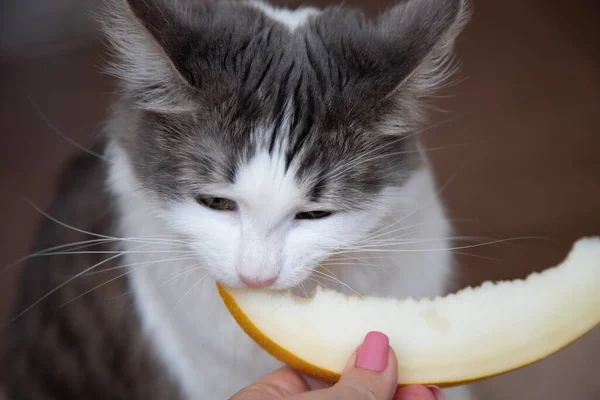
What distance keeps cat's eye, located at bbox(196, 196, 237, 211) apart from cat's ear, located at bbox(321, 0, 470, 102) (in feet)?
0.99

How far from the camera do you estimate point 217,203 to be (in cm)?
109

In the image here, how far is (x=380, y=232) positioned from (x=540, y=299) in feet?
1.08

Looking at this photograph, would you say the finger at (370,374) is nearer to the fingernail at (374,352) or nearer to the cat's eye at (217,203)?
the fingernail at (374,352)

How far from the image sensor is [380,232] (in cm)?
123

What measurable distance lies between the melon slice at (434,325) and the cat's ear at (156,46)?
368 mm

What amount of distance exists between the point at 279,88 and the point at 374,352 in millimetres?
486

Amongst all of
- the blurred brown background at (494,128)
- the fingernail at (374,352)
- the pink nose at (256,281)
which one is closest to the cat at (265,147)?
the pink nose at (256,281)

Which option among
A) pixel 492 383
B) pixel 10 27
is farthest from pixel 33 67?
pixel 492 383

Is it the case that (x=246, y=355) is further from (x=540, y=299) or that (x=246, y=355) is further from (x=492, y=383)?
(x=492, y=383)

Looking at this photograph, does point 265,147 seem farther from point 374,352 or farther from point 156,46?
point 374,352

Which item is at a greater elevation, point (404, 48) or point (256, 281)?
point (404, 48)

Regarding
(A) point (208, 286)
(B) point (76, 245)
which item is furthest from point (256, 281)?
(B) point (76, 245)

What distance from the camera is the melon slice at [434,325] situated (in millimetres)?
1052

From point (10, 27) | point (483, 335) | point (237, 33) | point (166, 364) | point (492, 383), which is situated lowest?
point (166, 364)
